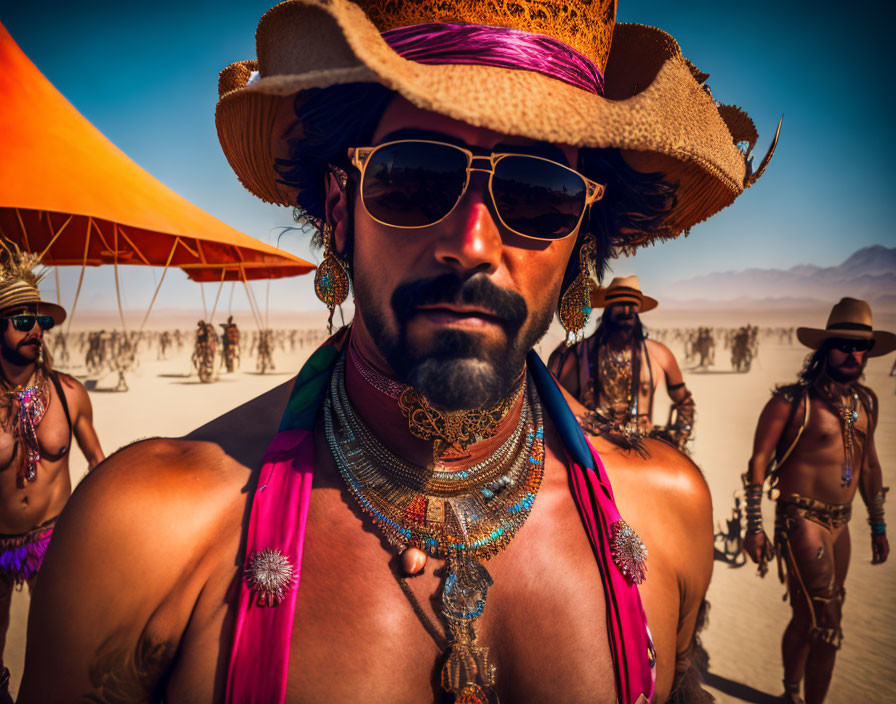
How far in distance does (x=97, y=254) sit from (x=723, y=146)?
12941 millimetres

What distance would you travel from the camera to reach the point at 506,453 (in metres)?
1.83

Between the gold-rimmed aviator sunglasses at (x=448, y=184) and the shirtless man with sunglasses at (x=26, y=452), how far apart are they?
15.6 ft

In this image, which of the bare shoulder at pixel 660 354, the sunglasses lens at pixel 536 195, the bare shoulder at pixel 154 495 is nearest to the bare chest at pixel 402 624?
the bare shoulder at pixel 154 495

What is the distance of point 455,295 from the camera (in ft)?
4.67

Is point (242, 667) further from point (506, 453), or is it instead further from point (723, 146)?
point (723, 146)

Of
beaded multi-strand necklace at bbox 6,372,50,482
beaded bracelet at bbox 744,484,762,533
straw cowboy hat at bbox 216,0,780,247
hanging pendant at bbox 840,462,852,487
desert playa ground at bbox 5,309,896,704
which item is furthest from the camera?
desert playa ground at bbox 5,309,896,704

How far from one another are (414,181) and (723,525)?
9.88 meters

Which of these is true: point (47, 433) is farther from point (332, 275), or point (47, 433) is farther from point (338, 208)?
point (338, 208)

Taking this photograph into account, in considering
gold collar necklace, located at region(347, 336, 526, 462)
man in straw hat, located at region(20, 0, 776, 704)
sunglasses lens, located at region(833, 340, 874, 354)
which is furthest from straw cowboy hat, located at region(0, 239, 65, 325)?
sunglasses lens, located at region(833, 340, 874, 354)

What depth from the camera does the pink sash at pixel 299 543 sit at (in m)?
1.27

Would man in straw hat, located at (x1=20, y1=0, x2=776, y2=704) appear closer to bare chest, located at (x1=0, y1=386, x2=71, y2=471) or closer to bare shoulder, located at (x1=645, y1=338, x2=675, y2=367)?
bare chest, located at (x1=0, y1=386, x2=71, y2=471)

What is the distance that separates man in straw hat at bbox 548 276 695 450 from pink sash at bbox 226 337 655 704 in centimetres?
481

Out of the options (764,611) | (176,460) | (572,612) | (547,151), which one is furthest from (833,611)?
(176,460)

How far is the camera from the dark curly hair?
1.71m
